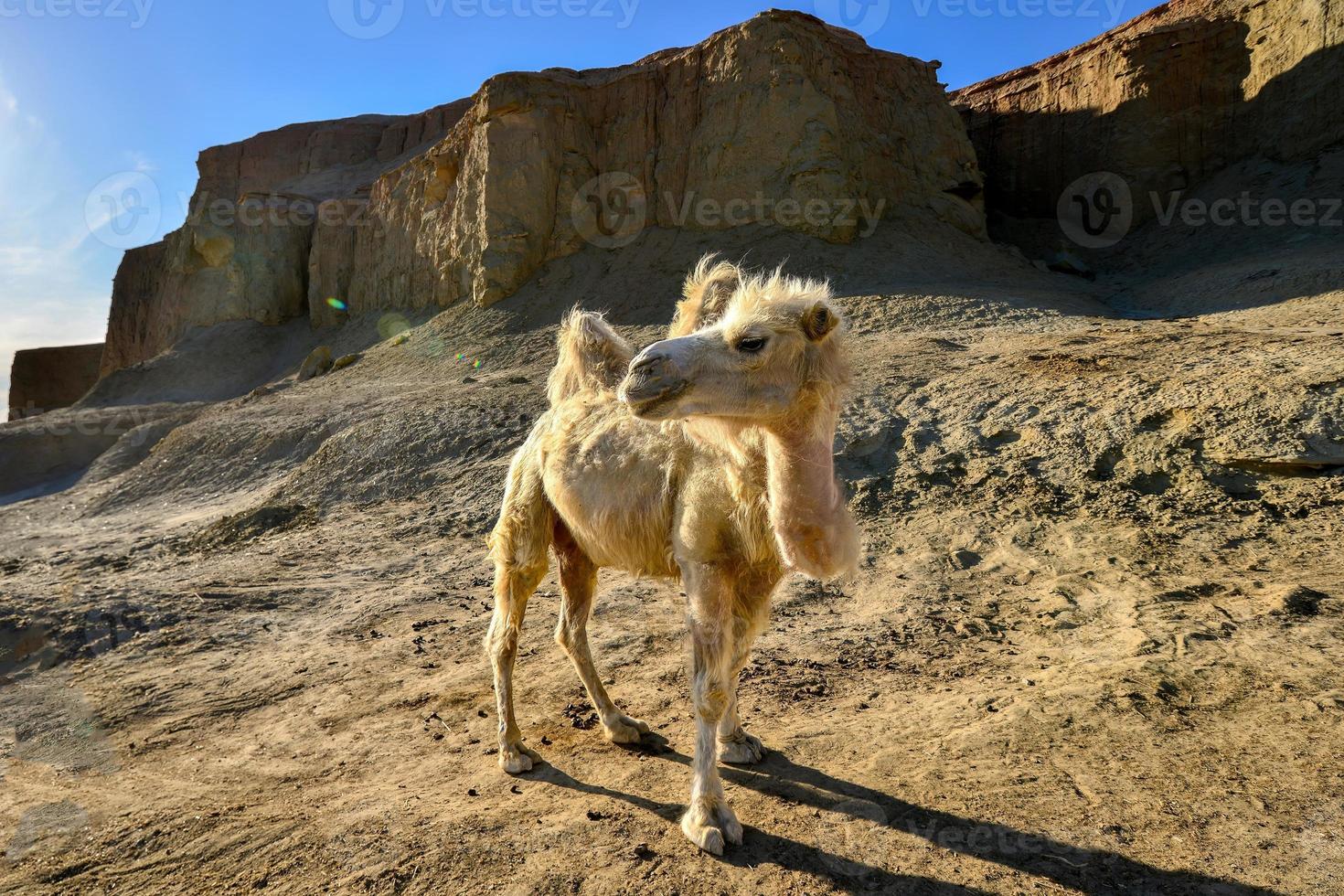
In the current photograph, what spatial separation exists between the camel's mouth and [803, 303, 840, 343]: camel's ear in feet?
1.77

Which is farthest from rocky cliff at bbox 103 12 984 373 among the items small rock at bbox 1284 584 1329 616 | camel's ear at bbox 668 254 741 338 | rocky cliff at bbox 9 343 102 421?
rocky cliff at bbox 9 343 102 421

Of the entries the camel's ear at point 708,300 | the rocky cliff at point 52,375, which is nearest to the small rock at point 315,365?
the camel's ear at point 708,300

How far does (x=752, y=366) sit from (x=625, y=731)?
7.28 feet

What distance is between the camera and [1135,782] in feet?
10.3

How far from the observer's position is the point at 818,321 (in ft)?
9.44

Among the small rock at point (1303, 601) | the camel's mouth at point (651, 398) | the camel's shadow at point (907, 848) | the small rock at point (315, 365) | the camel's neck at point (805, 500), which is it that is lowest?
the camel's shadow at point (907, 848)

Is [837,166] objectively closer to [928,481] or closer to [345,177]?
[928,481]

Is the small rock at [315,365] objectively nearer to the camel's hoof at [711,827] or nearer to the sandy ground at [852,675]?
the sandy ground at [852,675]

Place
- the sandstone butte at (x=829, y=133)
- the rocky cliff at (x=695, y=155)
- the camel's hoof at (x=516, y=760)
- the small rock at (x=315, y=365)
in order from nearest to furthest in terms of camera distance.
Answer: the camel's hoof at (x=516, y=760)
the rocky cliff at (x=695, y=155)
the sandstone butte at (x=829, y=133)
the small rock at (x=315, y=365)

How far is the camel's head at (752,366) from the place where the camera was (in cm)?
266

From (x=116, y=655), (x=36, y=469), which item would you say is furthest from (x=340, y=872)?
(x=36, y=469)

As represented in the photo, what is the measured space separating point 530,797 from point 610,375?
2.13 m

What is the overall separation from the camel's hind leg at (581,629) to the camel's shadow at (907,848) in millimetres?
559

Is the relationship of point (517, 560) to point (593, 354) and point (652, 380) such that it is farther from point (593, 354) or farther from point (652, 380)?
point (652, 380)
